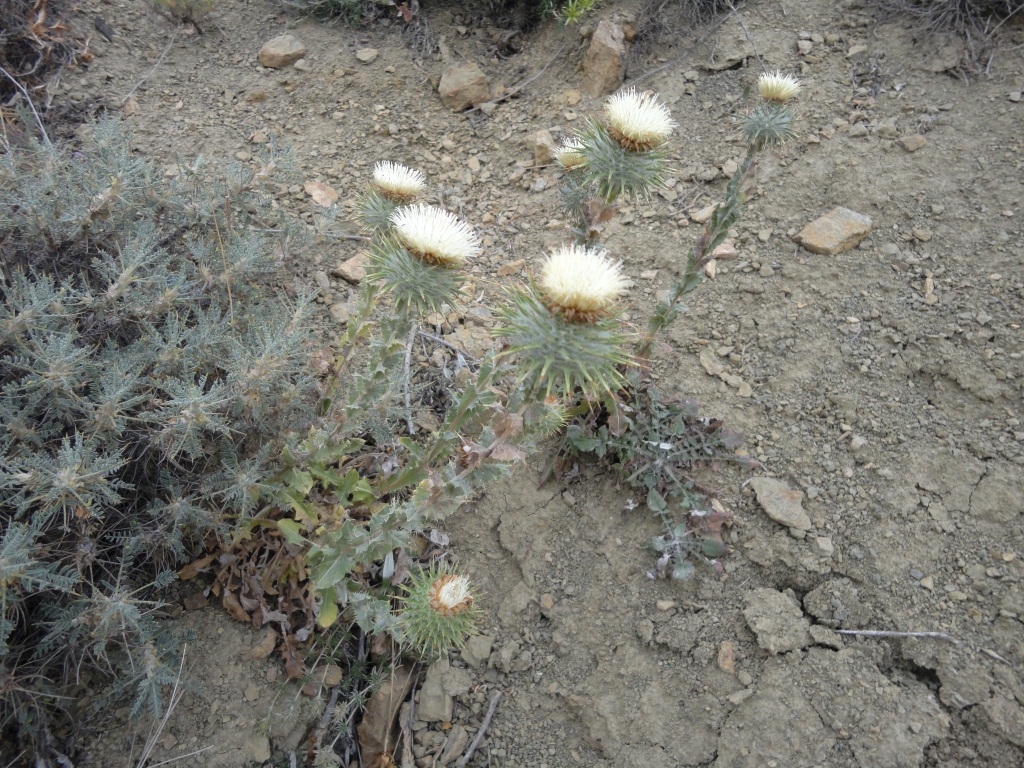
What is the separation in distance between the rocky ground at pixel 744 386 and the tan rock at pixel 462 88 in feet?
0.31

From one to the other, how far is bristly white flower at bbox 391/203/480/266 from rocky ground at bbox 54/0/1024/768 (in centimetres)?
68

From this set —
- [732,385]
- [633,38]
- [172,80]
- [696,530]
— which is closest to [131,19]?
[172,80]

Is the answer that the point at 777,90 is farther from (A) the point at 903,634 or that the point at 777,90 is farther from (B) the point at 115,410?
(B) the point at 115,410

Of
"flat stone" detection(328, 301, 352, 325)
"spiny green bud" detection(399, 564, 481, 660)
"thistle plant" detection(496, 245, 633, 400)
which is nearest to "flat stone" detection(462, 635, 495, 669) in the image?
"spiny green bud" detection(399, 564, 481, 660)

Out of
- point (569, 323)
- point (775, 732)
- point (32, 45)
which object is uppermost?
point (569, 323)

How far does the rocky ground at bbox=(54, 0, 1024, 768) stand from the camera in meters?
3.11

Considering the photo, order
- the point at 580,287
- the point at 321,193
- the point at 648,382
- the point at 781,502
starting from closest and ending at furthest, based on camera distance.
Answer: the point at 580,287 < the point at 781,502 < the point at 648,382 < the point at 321,193

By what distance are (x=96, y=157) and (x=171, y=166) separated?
2.50 feet

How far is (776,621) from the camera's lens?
3.28 m

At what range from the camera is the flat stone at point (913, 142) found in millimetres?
4586

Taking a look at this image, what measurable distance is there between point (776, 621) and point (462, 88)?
4.63 metres

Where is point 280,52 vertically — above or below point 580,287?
below

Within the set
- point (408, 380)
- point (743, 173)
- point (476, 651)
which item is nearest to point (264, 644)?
point (476, 651)

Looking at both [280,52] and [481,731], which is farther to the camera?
[280,52]
